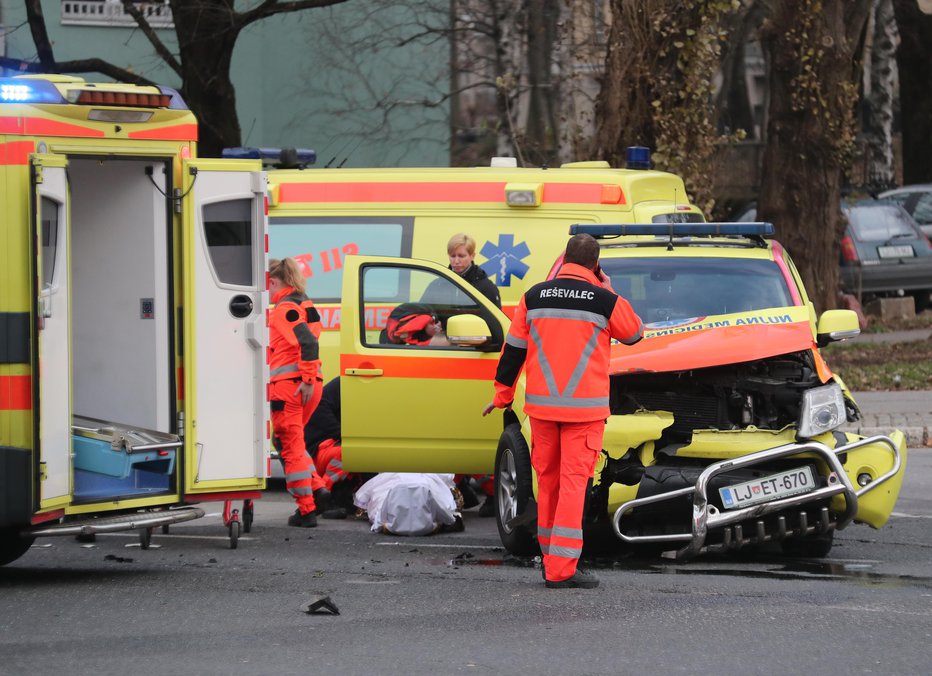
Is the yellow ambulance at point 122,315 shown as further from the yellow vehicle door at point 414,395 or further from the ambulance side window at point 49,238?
the yellow vehicle door at point 414,395

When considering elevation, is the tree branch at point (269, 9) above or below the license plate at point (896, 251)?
above

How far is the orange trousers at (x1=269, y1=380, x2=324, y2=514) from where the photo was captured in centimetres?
984

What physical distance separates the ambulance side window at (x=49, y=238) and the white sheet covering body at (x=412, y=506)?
2822 millimetres

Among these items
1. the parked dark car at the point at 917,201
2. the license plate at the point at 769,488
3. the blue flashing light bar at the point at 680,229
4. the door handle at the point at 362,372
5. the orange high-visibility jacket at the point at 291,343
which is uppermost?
the parked dark car at the point at 917,201

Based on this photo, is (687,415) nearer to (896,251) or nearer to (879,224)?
(896,251)

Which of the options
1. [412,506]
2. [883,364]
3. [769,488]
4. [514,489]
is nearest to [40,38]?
[883,364]

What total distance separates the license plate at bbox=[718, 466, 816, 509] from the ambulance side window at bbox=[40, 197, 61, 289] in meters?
3.51

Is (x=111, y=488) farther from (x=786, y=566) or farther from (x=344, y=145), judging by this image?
(x=344, y=145)

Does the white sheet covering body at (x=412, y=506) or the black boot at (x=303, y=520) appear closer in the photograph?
the white sheet covering body at (x=412, y=506)

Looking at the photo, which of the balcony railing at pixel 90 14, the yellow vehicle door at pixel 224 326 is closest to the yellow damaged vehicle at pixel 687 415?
the yellow vehicle door at pixel 224 326

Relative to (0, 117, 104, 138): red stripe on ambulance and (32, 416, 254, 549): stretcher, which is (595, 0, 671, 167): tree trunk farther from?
(0, 117, 104, 138): red stripe on ambulance

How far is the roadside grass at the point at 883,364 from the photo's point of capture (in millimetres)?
15852

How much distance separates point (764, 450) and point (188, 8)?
40.8ft

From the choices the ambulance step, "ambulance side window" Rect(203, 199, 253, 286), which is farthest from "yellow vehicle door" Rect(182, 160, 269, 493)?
the ambulance step
